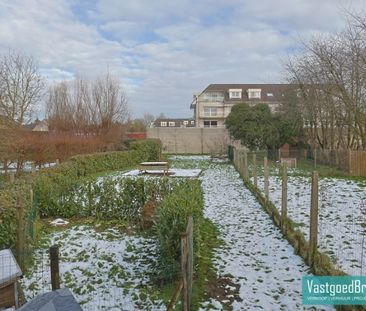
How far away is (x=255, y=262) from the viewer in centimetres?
496

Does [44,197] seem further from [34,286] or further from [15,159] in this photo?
[15,159]

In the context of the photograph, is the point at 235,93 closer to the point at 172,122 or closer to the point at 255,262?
the point at 172,122

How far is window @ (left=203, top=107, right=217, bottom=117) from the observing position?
54500 millimetres

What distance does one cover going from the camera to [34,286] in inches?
169

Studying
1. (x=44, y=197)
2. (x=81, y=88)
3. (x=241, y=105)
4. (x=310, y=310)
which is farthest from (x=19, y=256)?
(x=81, y=88)

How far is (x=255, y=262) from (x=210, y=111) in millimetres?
50767

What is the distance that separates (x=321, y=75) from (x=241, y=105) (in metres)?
9.26

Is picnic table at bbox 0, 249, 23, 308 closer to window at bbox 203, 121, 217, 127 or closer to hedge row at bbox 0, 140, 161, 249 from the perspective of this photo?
hedge row at bbox 0, 140, 161, 249

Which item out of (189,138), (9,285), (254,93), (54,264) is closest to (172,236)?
(54,264)

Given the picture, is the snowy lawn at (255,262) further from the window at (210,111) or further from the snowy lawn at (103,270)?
the window at (210,111)

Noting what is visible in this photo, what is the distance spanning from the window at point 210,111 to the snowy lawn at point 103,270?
4912 centimetres

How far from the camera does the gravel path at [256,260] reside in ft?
12.6

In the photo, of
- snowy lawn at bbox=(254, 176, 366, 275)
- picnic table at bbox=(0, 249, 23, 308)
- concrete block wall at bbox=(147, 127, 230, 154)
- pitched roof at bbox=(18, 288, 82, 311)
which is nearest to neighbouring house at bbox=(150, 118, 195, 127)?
concrete block wall at bbox=(147, 127, 230, 154)

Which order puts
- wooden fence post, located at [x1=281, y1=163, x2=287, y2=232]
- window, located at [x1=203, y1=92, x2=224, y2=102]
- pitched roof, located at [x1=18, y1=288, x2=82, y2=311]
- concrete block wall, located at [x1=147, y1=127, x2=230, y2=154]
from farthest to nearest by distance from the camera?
1. window, located at [x1=203, y1=92, x2=224, y2=102]
2. concrete block wall, located at [x1=147, y1=127, x2=230, y2=154]
3. wooden fence post, located at [x1=281, y1=163, x2=287, y2=232]
4. pitched roof, located at [x1=18, y1=288, x2=82, y2=311]
